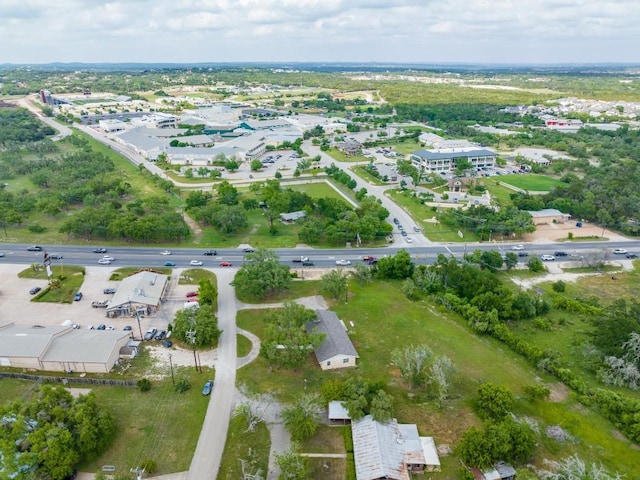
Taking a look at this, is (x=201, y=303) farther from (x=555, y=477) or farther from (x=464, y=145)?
(x=464, y=145)

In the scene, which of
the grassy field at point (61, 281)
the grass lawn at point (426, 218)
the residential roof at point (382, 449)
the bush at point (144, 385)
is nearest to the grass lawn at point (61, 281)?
the grassy field at point (61, 281)

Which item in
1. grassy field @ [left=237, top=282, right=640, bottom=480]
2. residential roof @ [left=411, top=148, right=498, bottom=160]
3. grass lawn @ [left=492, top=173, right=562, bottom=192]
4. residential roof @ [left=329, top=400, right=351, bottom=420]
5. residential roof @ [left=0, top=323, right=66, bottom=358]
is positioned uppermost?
residential roof @ [left=411, top=148, right=498, bottom=160]

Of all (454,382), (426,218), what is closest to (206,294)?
(454,382)

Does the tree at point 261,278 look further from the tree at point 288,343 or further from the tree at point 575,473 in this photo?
the tree at point 575,473

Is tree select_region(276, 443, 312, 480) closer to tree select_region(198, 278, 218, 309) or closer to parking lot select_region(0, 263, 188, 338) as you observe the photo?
tree select_region(198, 278, 218, 309)

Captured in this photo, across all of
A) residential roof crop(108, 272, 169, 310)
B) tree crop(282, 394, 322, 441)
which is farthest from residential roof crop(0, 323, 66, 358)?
tree crop(282, 394, 322, 441)

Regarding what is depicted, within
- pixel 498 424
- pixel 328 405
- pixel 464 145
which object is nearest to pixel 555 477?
pixel 498 424
